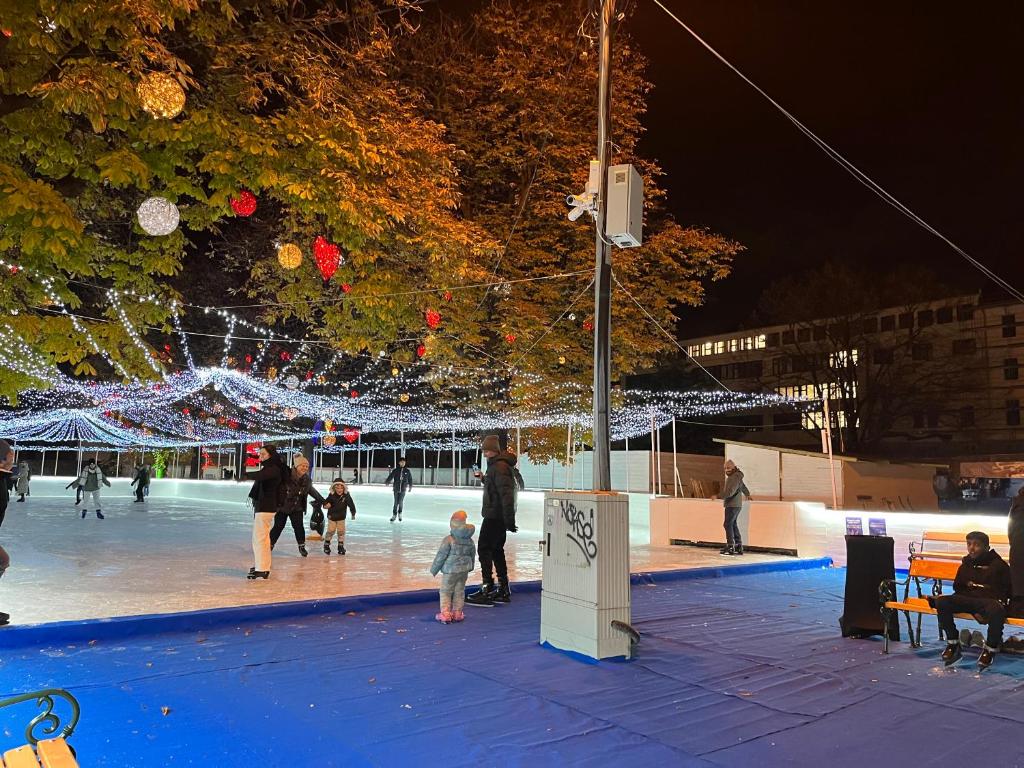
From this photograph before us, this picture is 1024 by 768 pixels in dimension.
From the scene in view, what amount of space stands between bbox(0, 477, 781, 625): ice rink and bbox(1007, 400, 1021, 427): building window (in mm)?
31192

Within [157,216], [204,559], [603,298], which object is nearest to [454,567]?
[603,298]

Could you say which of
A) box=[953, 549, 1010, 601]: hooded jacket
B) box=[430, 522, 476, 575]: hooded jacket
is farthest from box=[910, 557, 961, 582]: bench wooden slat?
box=[430, 522, 476, 575]: hooded jacket

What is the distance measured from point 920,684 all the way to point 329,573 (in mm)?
7081

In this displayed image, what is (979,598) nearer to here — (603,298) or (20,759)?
(603,298)

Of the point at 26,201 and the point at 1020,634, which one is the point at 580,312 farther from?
the point at 26,201

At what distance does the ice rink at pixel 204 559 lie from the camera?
7754 mm

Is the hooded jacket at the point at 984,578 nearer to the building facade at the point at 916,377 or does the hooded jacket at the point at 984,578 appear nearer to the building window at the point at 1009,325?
the building facade at the point at 916,377

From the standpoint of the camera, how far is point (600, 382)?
22.0ft

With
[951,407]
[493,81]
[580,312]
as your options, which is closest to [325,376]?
[580,312]

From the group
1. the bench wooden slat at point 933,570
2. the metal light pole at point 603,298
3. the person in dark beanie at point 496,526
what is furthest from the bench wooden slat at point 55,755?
the bench wooden slat at point 933,570

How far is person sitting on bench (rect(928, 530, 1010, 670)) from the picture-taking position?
19.7 ft

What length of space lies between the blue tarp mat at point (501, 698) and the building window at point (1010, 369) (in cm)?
4109

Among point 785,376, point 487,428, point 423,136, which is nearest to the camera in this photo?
point 423,136

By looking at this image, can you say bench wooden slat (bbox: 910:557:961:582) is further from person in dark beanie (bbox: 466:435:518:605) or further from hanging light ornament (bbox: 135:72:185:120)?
hanging light ornament (bbox: 135:72:185:120)
